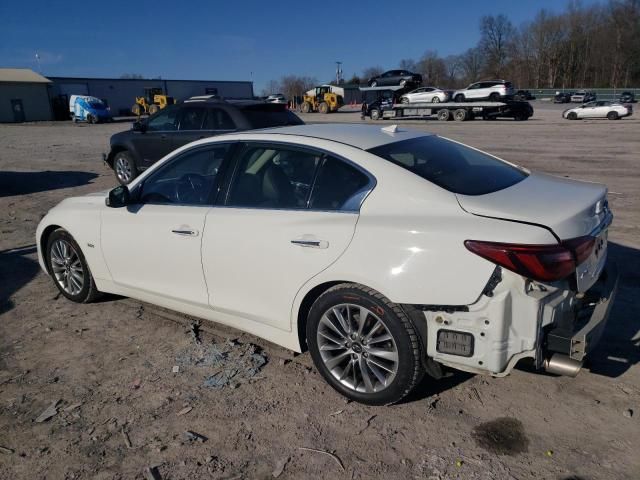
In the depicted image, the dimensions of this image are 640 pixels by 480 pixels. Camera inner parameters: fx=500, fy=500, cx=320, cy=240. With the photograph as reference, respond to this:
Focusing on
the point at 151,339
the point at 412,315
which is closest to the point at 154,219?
the point at 151,339

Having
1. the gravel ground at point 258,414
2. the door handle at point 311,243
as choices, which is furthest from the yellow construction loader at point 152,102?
the door handle at point 311,243

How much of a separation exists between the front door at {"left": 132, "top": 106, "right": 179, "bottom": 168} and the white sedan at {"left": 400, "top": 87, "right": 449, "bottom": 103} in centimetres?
3063

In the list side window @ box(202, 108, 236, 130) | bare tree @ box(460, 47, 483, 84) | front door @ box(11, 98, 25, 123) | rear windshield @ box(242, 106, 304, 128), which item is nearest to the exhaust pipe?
rear windshield @ box(242, 106, 304, 128)

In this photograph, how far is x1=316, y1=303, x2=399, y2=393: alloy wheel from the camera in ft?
9.38

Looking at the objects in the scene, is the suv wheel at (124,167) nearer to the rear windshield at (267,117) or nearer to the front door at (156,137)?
the front door at (156,137)

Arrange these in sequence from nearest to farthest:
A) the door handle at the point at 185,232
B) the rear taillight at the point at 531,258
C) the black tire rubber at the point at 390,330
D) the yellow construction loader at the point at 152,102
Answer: the rear taillight at the point at 531,258, the black tire rubber at the point at 390,330, the door handle at the point at 185,232, the yellow construction loader at the point at 152,102

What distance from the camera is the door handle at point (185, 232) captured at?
3501 millimetres

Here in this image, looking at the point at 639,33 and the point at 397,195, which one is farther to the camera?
the point at 639,33

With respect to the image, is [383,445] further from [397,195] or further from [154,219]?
[154,219]

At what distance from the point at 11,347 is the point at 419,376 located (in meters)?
3.19

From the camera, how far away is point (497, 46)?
95.0 m

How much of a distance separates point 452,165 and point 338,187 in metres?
0.78

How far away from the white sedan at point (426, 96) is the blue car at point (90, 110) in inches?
1024

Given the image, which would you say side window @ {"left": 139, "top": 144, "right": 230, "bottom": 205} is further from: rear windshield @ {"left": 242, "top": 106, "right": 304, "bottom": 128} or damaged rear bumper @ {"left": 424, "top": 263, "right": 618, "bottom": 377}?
rear windshield @ {"left": 242, "top": 106, "right": 304, "bottom": 128}
